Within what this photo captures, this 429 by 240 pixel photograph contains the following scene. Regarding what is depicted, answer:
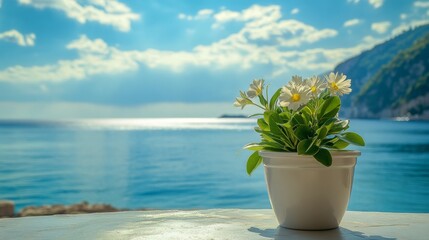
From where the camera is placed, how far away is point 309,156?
1217 millimetres

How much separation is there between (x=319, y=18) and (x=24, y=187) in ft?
145

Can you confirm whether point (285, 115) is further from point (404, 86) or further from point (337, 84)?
point (404, 86)

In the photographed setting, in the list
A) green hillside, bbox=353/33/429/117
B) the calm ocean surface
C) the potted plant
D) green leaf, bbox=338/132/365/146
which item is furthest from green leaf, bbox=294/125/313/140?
green hillside, bbox=353/33/429/117

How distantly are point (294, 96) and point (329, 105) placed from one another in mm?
87

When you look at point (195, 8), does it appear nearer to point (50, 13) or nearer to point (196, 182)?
point (50, 13)

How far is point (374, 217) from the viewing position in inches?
60.3

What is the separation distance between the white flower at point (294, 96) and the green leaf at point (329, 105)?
0.16 ft

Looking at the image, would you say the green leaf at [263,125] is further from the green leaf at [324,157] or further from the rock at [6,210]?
the rock at [6,210]

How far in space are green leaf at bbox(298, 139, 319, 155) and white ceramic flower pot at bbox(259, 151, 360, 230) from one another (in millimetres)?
19

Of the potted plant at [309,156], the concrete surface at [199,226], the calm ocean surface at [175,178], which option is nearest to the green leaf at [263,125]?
the potted plant at [309,156]

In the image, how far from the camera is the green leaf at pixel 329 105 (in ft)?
4.13

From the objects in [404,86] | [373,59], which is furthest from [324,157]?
[373,59]

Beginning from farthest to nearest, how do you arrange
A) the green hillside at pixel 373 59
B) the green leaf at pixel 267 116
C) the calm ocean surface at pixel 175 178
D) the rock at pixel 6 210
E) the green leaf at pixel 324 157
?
the green hillside at pixel 373 59 → the calm ocean surface at pixel 175 178 → the rock at pixel 6 210 → the green leaf at pixel 267 116 → the green leaf at pixel 324 157

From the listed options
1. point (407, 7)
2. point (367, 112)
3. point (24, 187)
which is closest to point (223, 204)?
point (24, 187)
